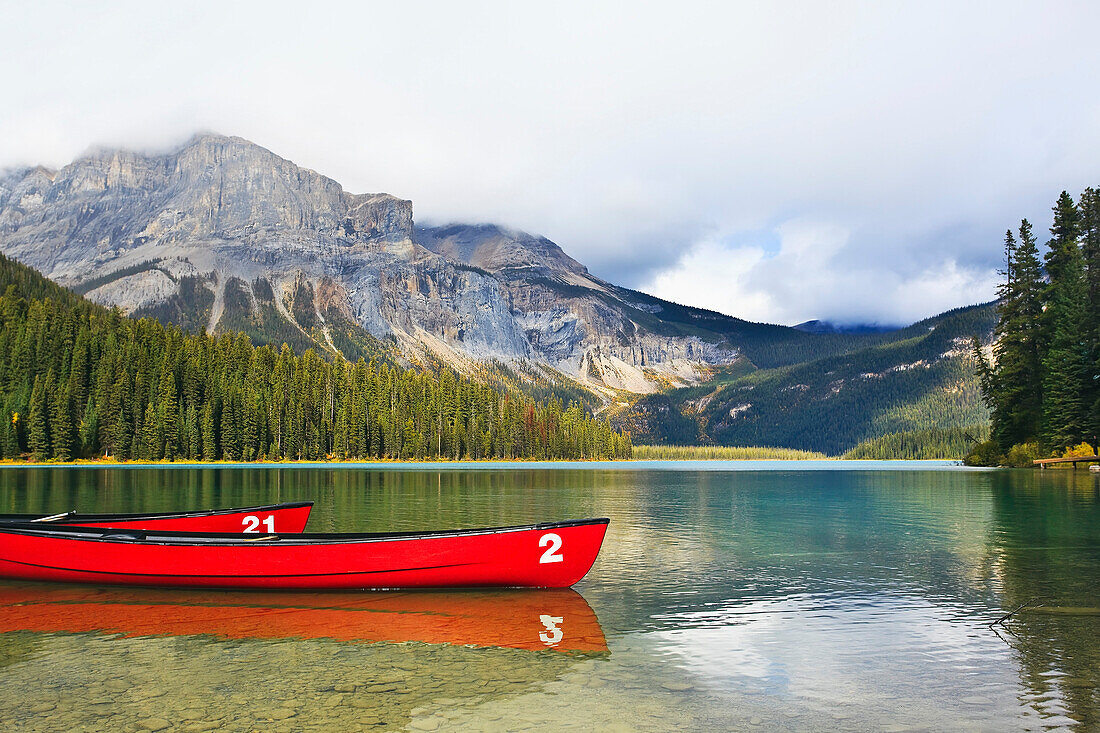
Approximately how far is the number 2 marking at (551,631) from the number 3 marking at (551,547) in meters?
2.54

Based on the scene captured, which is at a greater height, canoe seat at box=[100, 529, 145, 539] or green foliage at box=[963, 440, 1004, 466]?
canoe seat at box=[100, 529, 145, 539]

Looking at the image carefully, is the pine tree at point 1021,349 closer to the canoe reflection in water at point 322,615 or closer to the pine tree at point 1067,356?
the pine tree at point 1067,356

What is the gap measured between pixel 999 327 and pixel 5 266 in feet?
746

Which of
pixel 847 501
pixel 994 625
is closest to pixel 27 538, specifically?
pixel 994 625

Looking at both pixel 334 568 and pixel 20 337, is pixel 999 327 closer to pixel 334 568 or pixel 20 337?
pixel 334 568

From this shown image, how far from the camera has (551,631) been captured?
17.0 m

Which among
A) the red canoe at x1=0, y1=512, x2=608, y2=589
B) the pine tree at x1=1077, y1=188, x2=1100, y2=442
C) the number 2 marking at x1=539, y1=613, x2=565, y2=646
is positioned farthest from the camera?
the pine tree at x1=1077, y1=188, x2=1100, y2=442

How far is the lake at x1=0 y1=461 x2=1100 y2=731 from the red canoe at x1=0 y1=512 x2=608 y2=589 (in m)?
0.49

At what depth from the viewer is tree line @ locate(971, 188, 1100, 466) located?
273 feet

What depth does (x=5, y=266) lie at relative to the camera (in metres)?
199

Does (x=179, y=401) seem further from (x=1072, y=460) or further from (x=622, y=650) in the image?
(x=622, y=650)

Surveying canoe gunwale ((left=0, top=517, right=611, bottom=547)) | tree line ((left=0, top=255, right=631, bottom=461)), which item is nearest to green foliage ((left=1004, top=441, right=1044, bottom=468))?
canoe gunwale ((left=0, top=517, right=611, bottom=547))

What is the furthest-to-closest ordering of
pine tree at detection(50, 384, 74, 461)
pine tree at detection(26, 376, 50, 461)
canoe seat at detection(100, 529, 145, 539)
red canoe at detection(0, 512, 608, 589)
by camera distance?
1. pine tree at detection(50, 384, 74, 461)
2. pine tree at detection(26, 376, 50, 461)
3. canoe seat at detection(100, 529, 145, 539)
4. red canoe at detection(0, 512, 608, 589)

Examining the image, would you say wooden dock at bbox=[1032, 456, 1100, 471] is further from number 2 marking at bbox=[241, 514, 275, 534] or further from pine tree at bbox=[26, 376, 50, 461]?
pine tree at bbox=[26, 376, 50, 461]
